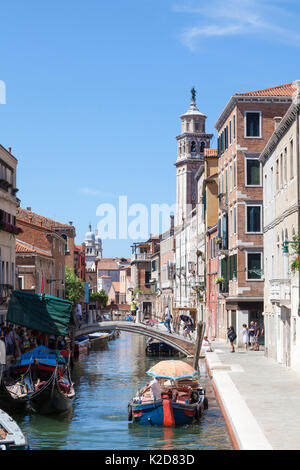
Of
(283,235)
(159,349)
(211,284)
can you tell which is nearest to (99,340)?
(211,284)

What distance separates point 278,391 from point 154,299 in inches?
A: 3122

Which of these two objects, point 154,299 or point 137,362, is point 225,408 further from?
point 154,299

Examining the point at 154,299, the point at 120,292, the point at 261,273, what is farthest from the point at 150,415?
the point at 120,292

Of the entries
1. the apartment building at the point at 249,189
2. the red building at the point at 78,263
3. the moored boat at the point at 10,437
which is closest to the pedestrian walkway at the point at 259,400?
the moored boat at the point at 10,437

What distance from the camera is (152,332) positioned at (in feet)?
156

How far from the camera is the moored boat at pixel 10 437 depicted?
14094mm

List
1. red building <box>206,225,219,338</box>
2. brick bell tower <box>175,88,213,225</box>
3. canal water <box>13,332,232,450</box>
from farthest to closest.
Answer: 1. brick bell tower <box>175,88,213,225</box>
2. red building <box>206,225,219,338</box>
3. canal water <box>13,332,232,450</box>

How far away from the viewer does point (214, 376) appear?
28.5 meters

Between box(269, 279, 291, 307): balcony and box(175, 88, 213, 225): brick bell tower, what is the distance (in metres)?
78.1

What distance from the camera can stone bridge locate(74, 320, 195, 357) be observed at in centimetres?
4641

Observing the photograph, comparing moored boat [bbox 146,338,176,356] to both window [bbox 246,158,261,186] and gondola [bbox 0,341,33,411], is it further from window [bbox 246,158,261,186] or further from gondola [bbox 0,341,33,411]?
gondola [bbox 0,341,33,411]

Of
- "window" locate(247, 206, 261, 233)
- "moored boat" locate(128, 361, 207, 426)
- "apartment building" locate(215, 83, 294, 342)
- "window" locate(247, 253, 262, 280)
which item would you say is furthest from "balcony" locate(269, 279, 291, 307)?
"window" locate(247, 206, 261, 233)

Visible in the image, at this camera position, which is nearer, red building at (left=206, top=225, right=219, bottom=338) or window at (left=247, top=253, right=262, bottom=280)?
window at (left=247, top=253, right=262, bottom=280)

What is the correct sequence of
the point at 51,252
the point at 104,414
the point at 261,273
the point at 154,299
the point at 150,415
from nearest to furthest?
the point at 150,415 → the point at 104,414 → the point at 261,273 → the point at 51,252 → the point at 154,299
